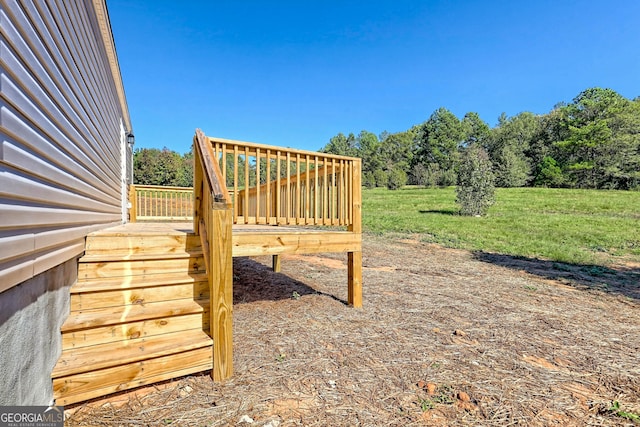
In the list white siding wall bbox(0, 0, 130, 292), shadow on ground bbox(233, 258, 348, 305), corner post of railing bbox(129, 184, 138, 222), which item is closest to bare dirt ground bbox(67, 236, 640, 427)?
shadow on ground bbox(233, 258, 348, 305)

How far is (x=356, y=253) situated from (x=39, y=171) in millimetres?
2996

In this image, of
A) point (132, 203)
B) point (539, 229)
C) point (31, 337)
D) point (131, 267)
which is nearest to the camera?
point (31, 337)

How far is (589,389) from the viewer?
206 centimetres

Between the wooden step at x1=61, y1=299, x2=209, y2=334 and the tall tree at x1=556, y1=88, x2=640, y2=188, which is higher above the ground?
the tall tree at x1=556, y1=88, x2=640, y2=188

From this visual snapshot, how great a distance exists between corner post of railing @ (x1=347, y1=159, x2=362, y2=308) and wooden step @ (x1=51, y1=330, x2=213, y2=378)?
199 centimetres

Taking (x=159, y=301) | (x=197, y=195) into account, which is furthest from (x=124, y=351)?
(x=197, y=195)

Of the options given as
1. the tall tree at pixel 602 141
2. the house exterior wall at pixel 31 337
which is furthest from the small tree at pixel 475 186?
the tall tree at pixel 602 141

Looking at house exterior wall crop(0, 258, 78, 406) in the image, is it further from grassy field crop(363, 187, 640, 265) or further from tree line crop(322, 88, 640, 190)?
tree line crop(322, 88, 640, 190)

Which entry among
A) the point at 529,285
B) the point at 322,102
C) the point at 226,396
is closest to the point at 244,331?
the point at 226,396

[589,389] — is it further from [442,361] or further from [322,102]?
[322,102]

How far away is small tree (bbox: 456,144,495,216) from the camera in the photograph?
13.5 m

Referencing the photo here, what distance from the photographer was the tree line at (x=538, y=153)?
1077 inches

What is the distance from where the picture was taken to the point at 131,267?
8.14 feet

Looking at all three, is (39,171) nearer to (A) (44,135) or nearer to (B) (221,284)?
(A) (44,135)
